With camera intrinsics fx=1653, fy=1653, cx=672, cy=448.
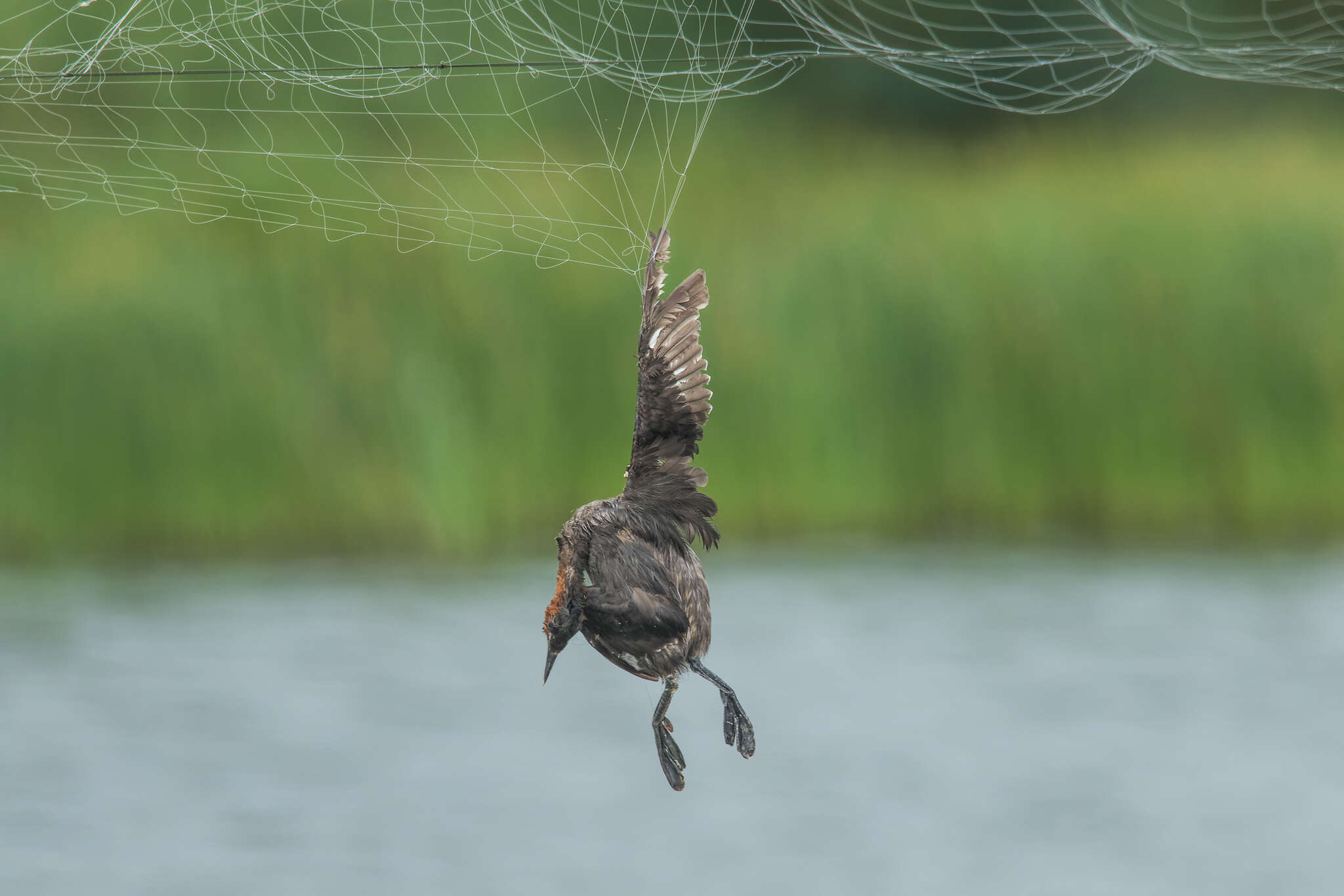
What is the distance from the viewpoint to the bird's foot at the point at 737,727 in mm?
3500

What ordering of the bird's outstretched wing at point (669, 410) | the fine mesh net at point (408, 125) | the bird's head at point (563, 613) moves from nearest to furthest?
the bird's head at point (563, 613) → the bird's outstretched wing at point (669, 410) → the fine mesh net at point (408, 125)

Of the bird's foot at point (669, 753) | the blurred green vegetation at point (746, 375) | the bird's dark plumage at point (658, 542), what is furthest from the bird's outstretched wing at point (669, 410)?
the blurred green vegetation at point (746, 375)

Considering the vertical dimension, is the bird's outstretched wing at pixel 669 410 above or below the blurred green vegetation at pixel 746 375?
above

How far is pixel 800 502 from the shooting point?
33.9 feet

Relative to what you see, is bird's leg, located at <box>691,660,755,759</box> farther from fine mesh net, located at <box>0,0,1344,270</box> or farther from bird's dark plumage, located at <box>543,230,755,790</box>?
fine mesh net, located at <box>0,0,1344,270</box>

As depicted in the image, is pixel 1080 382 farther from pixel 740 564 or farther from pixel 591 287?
pixel 591 287

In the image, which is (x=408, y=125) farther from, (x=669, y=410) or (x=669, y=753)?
(x=669, y=753)

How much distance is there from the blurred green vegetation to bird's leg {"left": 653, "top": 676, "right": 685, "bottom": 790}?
252 inches

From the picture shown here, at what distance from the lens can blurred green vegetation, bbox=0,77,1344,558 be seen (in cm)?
1000

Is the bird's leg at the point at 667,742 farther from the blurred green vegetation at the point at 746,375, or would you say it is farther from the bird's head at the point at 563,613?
the blurred green vegetation at the point at 746,375

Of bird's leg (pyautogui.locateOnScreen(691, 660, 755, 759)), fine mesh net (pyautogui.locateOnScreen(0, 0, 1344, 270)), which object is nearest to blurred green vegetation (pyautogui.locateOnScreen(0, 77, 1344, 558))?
fine mesh net (pyautogui.locateOnScreen(0, 0, 1344, 270))

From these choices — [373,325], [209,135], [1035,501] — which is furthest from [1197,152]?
[209,135]

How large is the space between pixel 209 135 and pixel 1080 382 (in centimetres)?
615

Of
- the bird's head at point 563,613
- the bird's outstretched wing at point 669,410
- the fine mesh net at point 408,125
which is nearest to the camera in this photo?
the bird's head at point 563,613
